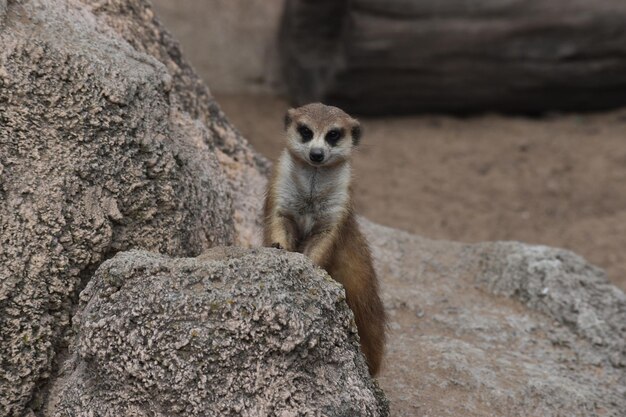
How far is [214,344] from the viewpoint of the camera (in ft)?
9.27

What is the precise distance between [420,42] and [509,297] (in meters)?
5.17

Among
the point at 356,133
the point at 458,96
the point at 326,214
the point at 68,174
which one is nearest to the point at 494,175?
the point at 458,96

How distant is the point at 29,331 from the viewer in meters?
3.28

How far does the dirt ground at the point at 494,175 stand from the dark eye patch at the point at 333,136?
12.8 ft

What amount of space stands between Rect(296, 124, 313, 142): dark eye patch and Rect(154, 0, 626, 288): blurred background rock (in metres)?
4.48

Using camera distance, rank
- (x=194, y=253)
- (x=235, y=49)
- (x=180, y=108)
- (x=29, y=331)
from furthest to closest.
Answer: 1. (x=235, y=49)
2. (x=180, y=108)
3. (x=194, y=253)
4. (x=29, y=331)

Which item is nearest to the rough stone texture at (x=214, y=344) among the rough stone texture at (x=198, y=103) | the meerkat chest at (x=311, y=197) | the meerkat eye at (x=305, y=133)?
the meerkat chest at (x=311, y=197)

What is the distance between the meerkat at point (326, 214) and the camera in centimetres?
377

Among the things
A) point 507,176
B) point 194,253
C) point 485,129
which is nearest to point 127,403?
point 194,253

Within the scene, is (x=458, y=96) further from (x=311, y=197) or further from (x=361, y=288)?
(x=361, y=288)

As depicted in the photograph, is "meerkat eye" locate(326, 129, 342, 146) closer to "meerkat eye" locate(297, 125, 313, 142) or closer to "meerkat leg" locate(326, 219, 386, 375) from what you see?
"meerkat eye" locate(297, 125, 313, 142)

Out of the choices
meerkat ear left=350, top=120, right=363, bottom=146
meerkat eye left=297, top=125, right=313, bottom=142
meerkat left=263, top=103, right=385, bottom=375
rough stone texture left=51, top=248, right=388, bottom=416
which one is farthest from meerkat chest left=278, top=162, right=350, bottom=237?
rough stone texture left=51, top=248, right=388, bottom=416

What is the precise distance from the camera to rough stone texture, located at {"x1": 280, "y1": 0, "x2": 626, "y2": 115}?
9.74m

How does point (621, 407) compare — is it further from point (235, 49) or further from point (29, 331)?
point (235, 49)
